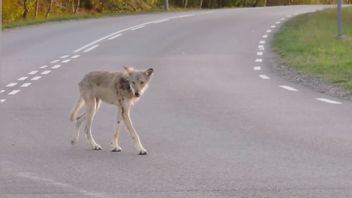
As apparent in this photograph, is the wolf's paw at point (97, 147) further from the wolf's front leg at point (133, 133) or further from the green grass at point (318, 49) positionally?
the green grass at point (318, 49)

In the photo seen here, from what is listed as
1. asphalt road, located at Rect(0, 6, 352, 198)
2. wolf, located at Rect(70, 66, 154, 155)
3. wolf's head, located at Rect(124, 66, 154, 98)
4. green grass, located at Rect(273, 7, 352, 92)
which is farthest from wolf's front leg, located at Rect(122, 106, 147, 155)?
green grass, located at Rect(273, 7, 352, 92)

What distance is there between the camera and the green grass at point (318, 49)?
1948 cm

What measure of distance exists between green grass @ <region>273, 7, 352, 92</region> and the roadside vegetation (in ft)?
41.0

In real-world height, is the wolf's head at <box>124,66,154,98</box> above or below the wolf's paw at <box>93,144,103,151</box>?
above

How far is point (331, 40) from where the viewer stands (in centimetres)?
2708

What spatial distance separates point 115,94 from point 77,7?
51.4 metres

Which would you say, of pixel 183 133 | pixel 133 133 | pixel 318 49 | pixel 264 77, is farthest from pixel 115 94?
pixel 318 49

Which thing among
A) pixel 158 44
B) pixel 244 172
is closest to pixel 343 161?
pixel 244 172

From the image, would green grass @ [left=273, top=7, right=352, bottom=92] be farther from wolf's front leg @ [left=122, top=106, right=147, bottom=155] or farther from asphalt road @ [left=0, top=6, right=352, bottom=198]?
wolf's front leg @ [left=122, top=106, right=147, bottom=155]

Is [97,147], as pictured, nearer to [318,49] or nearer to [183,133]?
[183,133]

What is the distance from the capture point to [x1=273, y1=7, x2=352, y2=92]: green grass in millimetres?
19484

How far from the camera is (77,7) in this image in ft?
204

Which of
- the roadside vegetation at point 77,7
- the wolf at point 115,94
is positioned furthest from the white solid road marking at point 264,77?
the roadside vegetation at point 77,7

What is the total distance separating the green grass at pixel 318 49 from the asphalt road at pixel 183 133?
0.80m
